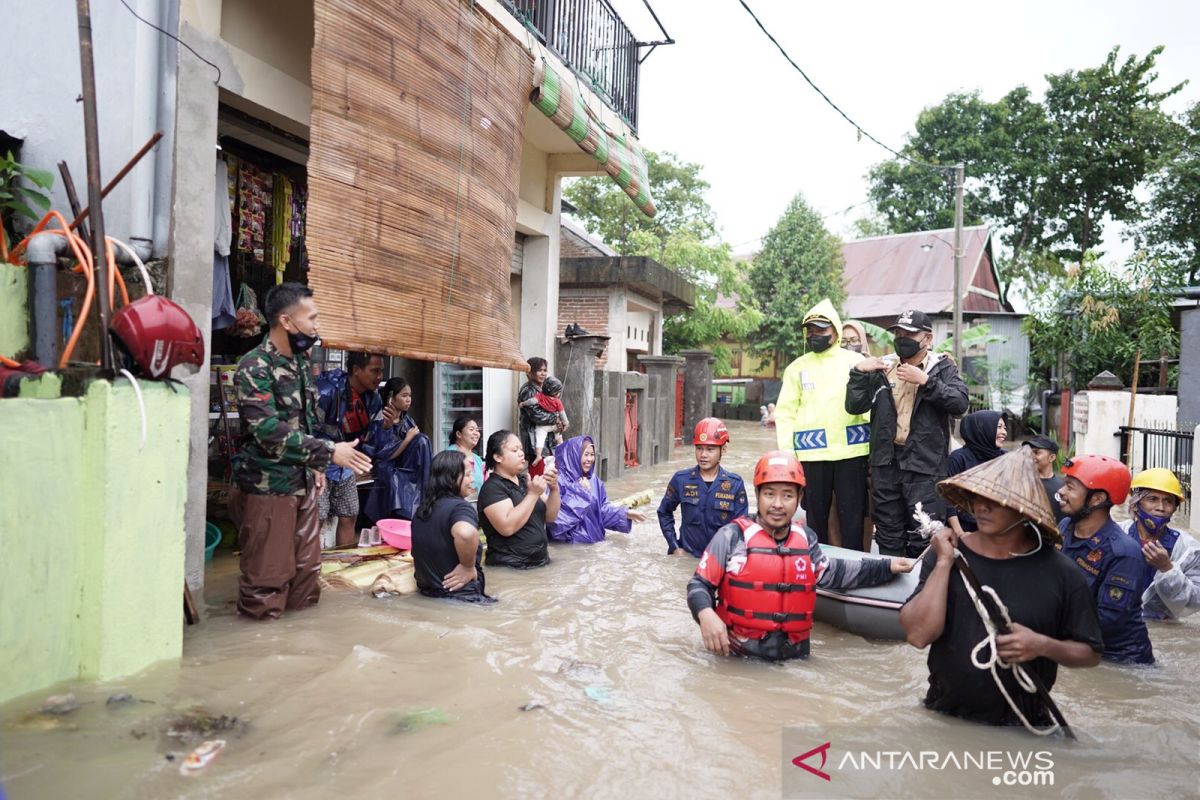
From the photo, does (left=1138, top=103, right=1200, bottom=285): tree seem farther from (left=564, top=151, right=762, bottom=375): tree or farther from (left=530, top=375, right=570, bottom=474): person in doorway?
(left=530, top=375, right=570, bottom=474): person in doorway

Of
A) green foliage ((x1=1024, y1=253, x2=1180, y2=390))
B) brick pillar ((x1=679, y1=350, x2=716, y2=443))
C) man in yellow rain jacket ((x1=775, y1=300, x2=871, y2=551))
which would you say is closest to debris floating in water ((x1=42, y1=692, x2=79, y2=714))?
man in yellow rain jacket ((x1=775, y1=300, x2=871, y2=551))

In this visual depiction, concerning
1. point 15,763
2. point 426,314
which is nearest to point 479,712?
point 15,763

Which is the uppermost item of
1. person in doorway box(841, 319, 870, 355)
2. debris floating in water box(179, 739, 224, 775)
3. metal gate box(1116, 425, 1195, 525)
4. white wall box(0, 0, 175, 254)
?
white wall box(0, 0, 175, 254)

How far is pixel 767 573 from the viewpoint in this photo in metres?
4.14

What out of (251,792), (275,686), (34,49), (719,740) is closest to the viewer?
(251,792)

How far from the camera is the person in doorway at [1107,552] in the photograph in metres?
4.43

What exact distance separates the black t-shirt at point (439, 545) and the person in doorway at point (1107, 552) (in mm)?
3387

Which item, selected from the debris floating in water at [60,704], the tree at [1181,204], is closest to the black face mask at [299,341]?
the debris floating in water at [60,704]

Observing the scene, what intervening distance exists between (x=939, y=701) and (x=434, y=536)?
300 cm

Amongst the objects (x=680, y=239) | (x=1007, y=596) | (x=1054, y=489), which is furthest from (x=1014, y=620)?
(x=680, y=239)

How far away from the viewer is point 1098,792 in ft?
9.93

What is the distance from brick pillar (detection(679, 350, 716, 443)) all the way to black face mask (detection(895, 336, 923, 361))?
574 inches

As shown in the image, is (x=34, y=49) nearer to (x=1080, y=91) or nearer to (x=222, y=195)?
(x=222, y=195)

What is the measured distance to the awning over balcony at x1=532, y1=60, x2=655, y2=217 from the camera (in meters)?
7.77
